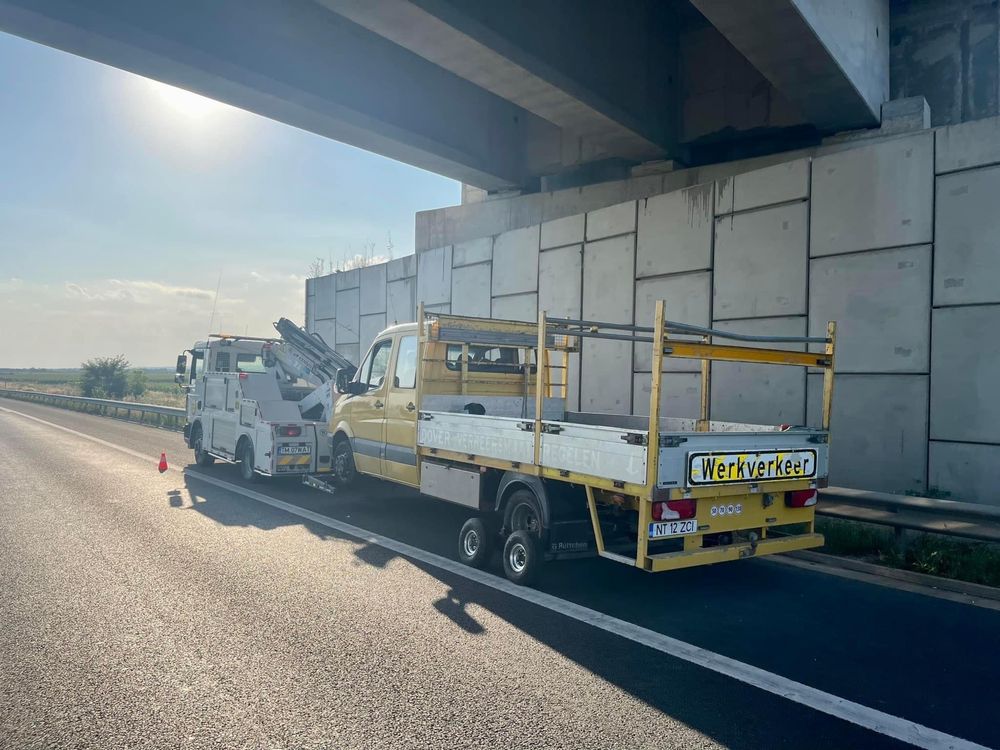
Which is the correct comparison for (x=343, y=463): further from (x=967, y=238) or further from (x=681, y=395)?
(x=967, y=238)

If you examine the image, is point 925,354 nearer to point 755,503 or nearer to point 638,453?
point 755,503

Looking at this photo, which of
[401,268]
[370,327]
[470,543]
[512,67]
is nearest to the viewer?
[470,543]

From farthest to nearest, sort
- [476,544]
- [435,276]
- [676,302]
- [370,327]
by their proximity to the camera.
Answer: [370,327] < [435,276] < [676,302] < [476,544]

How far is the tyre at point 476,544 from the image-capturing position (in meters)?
6.60

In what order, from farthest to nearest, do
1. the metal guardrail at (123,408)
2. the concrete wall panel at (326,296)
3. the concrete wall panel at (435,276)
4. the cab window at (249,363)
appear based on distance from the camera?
the metal guardrail at (123,408) → the concrete wall panel at (326,296) → the concrete wall panel at (435,276) → the cab window at (249,363)

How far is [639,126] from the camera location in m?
12.9

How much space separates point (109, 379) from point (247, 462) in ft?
130

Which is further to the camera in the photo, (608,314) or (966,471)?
(608,314)

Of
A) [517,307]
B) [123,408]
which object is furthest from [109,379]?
[517,307]

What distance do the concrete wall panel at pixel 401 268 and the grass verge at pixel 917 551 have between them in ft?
44.6

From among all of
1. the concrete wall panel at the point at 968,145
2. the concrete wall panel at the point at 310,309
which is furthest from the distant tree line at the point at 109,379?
the concrete wall panel at the point at 968,145

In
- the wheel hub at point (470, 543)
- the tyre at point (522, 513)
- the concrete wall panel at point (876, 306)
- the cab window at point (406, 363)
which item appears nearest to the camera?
the tyre at point (522, 513)

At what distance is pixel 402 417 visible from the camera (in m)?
8.97

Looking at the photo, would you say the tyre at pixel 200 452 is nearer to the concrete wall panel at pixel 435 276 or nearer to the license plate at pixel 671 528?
the concrete wall panel at pixel 435 276
